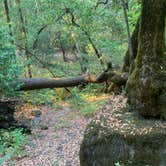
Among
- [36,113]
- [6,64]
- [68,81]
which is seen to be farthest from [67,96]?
[6,64]

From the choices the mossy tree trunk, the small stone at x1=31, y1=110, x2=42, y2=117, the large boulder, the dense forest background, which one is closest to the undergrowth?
the dense forest background

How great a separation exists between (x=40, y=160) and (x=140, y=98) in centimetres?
366

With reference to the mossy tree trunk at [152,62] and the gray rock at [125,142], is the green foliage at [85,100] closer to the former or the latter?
the gray rock at [125,142]

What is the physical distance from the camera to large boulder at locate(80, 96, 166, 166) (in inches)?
227

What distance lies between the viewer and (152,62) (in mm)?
6340

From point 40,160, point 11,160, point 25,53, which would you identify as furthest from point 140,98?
point 25,53

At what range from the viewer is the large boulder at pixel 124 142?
5758mm

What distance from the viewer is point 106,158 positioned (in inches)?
239

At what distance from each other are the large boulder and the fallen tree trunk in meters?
5.92

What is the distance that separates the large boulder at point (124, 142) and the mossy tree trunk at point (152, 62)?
0.93ft

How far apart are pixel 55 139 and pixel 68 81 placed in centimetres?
402

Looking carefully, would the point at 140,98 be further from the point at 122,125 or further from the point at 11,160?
the point at 11,160

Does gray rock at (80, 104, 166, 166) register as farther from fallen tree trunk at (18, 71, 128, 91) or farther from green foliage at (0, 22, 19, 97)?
fallen tree trunk at (18, 71, 128, 91)

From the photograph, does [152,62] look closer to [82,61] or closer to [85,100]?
[85,100]
